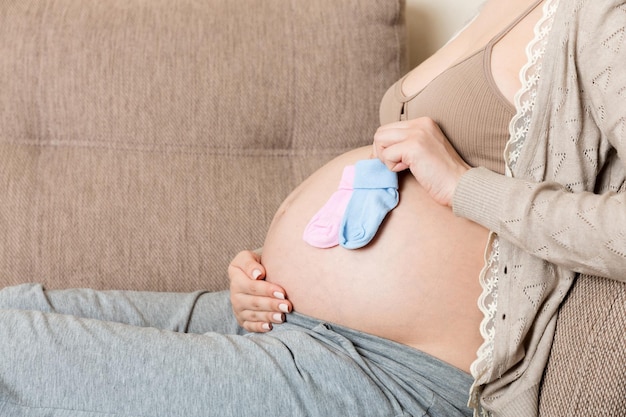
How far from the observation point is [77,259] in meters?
1.33

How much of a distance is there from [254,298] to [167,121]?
0.56 metres

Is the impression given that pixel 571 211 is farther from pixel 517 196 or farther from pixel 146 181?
pixel 146 181

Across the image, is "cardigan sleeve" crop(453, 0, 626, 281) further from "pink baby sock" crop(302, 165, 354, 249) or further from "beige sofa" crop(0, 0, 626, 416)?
"beige sofa" crop(0, 0, 626, 416)

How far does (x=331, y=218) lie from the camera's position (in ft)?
3.31

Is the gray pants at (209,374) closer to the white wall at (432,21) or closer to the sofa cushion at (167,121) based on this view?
the sofa cushion at (167,121)

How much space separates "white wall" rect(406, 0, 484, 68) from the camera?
5.68ft

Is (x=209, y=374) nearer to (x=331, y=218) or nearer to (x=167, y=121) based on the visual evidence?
(x=331, y=218)

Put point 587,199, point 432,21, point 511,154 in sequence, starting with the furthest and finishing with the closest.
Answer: point 432,21, point 511,154, point 587,199

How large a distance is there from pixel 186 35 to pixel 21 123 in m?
0.41

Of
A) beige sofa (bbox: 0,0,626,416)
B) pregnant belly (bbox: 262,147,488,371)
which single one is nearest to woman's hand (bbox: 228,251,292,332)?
pregnant belly (bbox: 262,147,488,371)

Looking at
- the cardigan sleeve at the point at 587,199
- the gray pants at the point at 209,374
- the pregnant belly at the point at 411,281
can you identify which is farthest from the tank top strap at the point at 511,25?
the gray pants at the point at 209,374

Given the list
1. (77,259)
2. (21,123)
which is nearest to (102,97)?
(21,123)

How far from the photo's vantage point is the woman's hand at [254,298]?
104 cm

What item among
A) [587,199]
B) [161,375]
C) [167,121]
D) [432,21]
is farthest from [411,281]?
[432,21]
